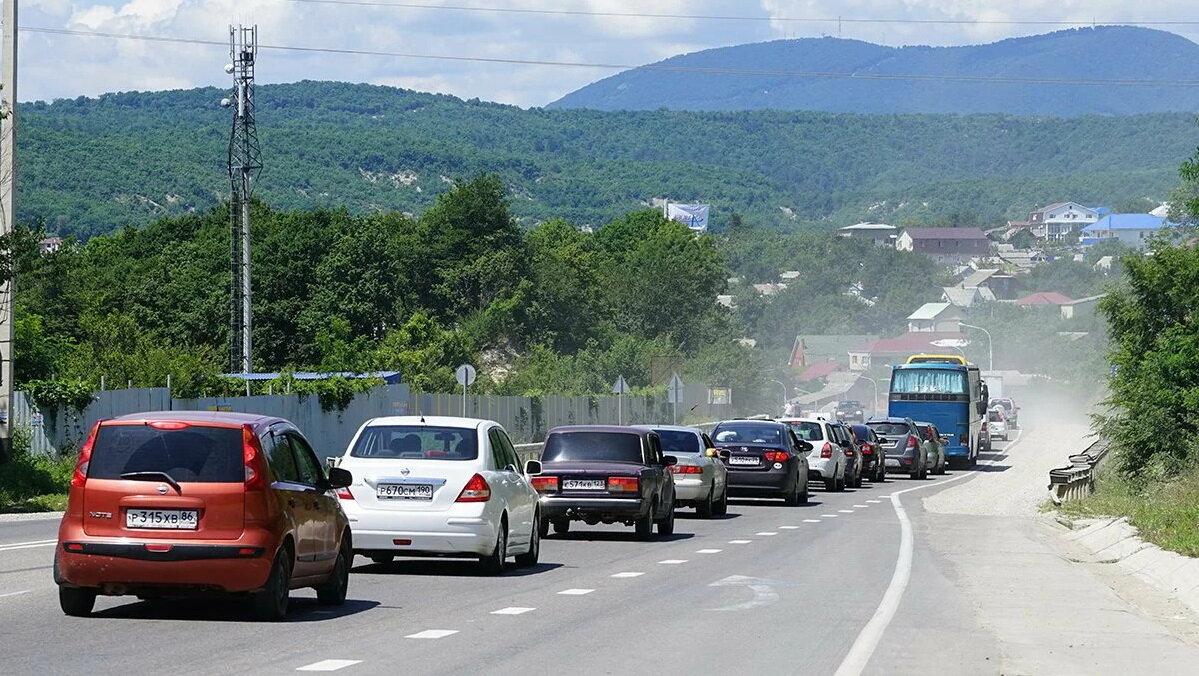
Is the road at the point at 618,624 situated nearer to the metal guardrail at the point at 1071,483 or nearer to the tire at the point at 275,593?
the tire at the point at 275,593

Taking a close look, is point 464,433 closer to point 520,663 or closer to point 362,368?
Result: point 520,663

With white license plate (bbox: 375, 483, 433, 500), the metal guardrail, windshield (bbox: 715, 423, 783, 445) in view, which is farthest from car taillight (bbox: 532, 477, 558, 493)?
the metal guardrail

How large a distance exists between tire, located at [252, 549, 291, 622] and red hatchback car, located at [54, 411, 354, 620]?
0.01 meters

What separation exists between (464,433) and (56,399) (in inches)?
805

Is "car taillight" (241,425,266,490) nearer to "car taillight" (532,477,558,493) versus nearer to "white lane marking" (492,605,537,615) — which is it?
"white lane marking" (492,605,537,615)

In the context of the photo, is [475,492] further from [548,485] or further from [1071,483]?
[1071,483]

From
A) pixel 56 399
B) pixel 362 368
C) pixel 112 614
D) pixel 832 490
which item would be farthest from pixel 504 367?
pixel 112 614

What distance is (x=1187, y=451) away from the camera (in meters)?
41.1

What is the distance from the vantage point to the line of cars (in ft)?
45.4

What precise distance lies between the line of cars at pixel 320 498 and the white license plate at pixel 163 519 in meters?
0.01

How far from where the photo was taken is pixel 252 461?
14.0 meters

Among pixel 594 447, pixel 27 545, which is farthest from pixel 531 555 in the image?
pixel 27 545

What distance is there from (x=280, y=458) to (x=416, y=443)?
16.4 feet

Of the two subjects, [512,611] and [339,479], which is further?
[339,479]
